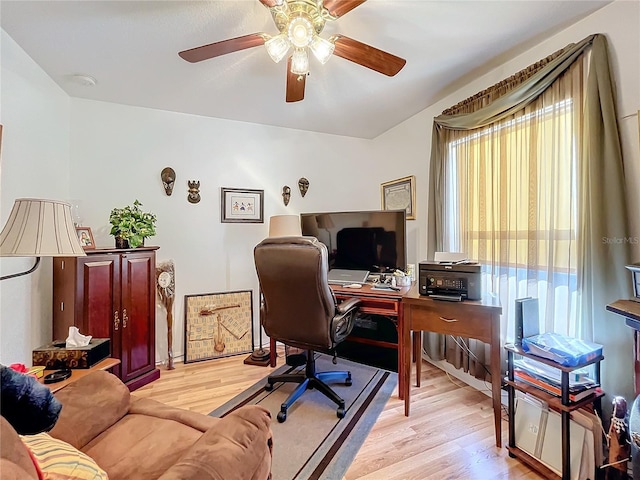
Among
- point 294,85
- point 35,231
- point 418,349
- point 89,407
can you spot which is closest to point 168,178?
point 294,85

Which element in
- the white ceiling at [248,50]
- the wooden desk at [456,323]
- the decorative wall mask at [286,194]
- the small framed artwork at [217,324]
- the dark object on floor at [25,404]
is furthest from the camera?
the decorative wall mask at [286,194]

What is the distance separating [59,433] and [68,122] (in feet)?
8.11

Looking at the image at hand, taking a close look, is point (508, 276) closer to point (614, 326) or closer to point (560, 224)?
point (560, 224)

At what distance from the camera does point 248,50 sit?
182cm

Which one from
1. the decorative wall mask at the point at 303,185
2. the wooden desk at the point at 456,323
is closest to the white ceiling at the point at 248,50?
the decorative wall mask at the point at 303,185

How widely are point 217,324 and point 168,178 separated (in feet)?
4.89

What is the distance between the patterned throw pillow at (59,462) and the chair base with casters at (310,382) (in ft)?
4.18

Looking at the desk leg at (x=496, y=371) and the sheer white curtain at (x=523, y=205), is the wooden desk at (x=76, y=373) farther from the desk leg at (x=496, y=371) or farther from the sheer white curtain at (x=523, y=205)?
the sheer white curtain at (x=523, y=205)

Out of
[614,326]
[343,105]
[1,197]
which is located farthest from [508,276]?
[1,197]

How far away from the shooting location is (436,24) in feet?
5.22

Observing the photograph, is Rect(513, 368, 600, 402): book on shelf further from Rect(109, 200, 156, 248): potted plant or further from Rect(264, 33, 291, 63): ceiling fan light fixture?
Rect(109, 200, 156, 248): potted plant

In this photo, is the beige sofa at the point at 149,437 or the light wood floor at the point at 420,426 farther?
the light wood floor at the point at 420,426

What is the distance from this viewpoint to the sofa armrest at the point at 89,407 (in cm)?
101

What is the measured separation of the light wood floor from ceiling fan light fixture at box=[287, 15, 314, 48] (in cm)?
214
